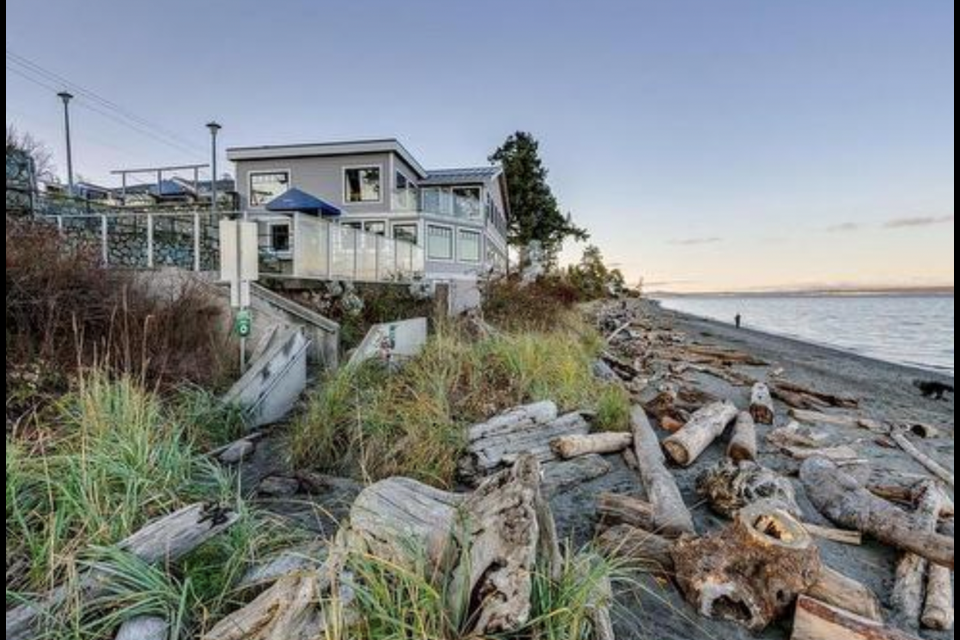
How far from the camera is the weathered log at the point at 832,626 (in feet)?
7.09

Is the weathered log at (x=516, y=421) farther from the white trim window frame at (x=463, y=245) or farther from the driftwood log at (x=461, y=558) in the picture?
the white trim window frame at (x=463, y=245)

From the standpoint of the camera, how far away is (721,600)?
2.57 meters

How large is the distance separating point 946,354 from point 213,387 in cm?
2392

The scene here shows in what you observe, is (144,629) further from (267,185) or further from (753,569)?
(267,185)

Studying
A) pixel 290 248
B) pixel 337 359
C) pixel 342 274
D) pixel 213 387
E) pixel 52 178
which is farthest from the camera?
pixel 52 178

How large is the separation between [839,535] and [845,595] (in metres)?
1.16

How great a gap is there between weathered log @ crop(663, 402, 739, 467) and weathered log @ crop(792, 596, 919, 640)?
244 cm

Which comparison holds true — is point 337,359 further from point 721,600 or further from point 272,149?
point 272,149

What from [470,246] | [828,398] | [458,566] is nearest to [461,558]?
[458,566]

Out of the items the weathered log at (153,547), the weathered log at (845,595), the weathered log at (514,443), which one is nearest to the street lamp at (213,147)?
the weathered log at (514,443)

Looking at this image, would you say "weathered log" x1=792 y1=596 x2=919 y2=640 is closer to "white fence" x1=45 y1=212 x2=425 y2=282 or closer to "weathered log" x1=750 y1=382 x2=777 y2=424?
"weathered log" x1=750 y1=382 x2=777 y2=424

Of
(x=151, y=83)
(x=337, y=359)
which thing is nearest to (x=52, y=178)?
(x=151, y=83)

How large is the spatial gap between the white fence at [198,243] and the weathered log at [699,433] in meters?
8.69

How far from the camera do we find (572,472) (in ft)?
14.2
